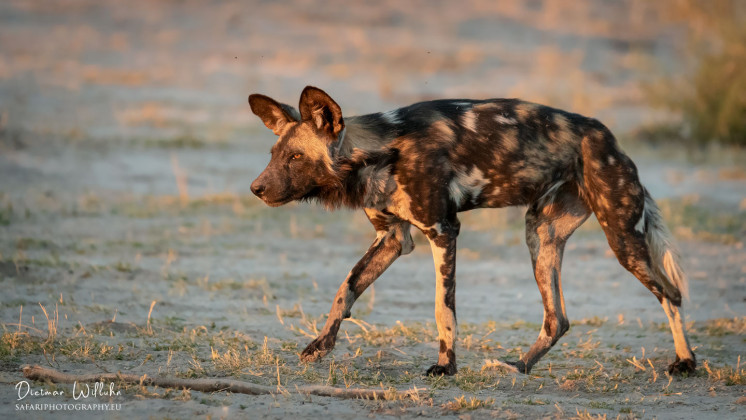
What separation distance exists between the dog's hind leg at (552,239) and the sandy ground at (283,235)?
0.89ft

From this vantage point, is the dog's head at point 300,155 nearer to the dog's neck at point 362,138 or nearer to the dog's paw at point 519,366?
the dog's neck at point 362,138

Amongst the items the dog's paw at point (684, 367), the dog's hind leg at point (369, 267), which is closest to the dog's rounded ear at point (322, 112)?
the dog's hind leg at point (369, 267)

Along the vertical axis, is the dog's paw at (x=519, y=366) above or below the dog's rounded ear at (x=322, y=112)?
below

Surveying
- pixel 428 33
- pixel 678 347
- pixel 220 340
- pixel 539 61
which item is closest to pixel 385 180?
pixel 220 340

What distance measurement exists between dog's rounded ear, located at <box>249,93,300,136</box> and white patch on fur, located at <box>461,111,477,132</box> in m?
0.84

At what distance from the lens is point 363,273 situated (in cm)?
538

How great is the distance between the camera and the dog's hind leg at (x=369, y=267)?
532 cm

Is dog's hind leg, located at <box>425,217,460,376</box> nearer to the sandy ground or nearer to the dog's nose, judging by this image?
the sandy ground

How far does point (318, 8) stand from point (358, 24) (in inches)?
46.0

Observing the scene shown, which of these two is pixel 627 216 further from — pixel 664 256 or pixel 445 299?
pixel 445 299

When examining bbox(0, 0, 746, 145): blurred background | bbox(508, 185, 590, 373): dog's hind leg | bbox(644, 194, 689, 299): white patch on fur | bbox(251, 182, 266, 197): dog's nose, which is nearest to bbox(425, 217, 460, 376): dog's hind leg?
bbox(508, 185, 590, 373): dog's hind leg

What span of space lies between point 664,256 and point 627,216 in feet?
1.03

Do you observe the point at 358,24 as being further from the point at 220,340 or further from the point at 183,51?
the point at 220,340

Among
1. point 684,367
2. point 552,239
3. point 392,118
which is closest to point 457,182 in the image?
point 392,118
